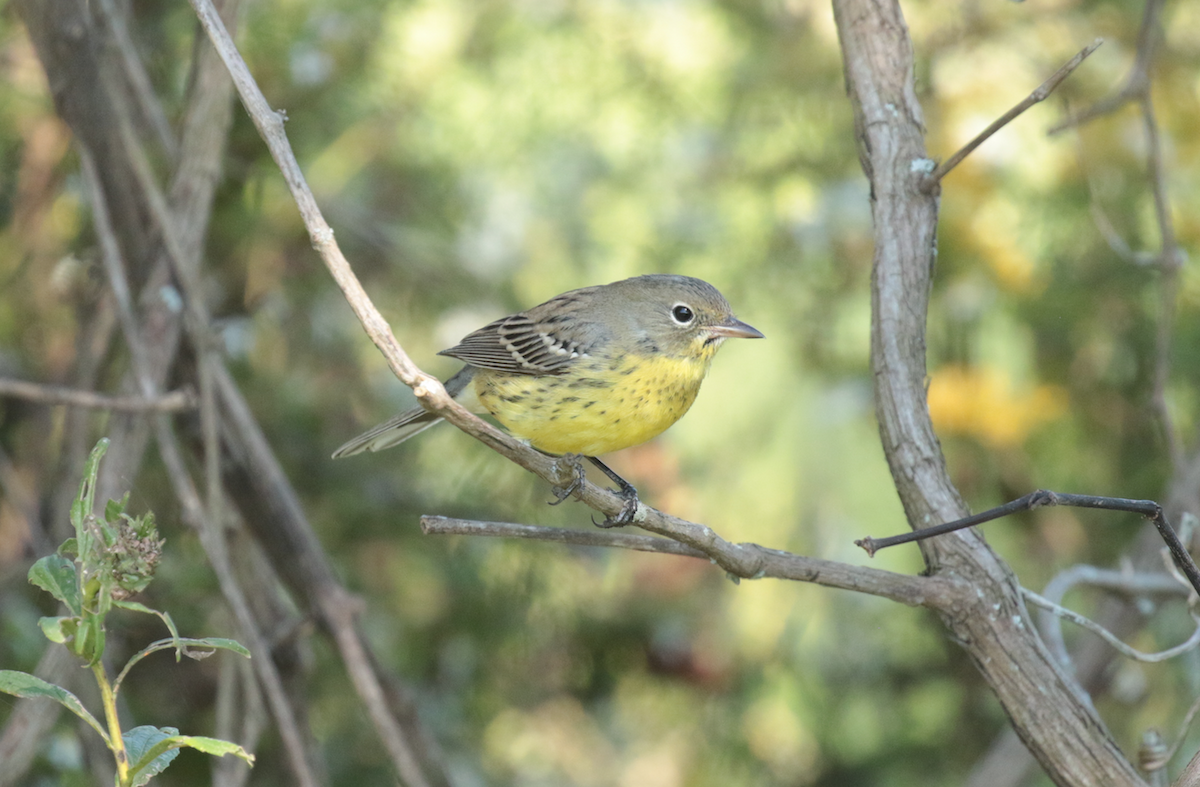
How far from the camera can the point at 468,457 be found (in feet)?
14.8

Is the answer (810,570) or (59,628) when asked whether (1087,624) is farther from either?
(59,628)

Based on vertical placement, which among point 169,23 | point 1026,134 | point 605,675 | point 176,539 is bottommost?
point 176,539

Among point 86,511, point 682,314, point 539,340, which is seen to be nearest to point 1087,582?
point 682,314

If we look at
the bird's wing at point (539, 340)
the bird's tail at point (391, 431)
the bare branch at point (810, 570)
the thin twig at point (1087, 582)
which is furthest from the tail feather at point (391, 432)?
the thin twig at point (1087, 582)

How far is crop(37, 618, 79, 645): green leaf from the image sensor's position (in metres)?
1.52

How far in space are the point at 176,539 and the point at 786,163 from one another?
2.78 metres

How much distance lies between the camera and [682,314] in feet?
12.7

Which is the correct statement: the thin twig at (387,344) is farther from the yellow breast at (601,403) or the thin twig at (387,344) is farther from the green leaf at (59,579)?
the yellow breast at (601,403)

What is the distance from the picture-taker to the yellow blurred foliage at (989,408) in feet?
13.6

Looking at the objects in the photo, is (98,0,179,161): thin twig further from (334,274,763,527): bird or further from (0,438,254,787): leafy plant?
(0,438,254,787): leafy plant

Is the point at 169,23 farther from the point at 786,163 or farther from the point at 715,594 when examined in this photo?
the point at 715,594

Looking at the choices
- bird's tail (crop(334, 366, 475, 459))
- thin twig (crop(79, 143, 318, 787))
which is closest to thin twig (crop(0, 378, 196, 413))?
thin twig (crop(79, 143, 318, 787))

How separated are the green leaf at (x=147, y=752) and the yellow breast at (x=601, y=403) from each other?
6.14 ft

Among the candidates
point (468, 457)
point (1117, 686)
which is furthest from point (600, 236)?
point (1117, 686)
